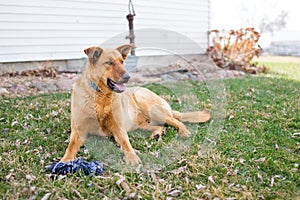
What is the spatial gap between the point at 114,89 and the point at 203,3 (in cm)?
875

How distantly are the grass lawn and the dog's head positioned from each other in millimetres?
692

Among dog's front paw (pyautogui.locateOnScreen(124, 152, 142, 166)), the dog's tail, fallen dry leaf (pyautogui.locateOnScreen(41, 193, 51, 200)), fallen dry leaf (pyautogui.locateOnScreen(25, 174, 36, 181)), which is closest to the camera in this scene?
fallen dry leaf (pyautogui.locateOnScreen(41, 193, 51, 200))

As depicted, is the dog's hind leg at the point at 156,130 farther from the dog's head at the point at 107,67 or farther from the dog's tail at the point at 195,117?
the dog's head at the point at 107,67

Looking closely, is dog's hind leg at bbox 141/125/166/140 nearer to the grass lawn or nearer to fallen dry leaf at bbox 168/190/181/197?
the grass lawn

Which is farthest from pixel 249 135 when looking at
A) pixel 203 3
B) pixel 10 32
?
pixel 203 3

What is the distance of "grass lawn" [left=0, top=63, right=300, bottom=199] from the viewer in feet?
6.75

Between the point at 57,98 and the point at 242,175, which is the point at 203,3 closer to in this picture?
the point at 57,98

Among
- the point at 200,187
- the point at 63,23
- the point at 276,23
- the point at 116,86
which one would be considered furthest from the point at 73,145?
the point at 276,23

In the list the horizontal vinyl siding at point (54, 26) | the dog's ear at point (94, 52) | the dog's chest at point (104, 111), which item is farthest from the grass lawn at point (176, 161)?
the horizontal vinyl siding at point (54, 26)

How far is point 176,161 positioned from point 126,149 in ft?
1.53

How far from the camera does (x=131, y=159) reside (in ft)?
8.22

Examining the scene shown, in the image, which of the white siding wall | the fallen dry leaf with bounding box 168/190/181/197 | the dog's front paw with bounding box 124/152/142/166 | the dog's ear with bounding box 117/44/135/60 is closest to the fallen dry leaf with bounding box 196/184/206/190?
the fallen dry leaf with bounding box 168/190/181/197

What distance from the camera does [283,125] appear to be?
3529mm

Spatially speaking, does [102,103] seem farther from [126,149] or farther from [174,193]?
[174,193]
